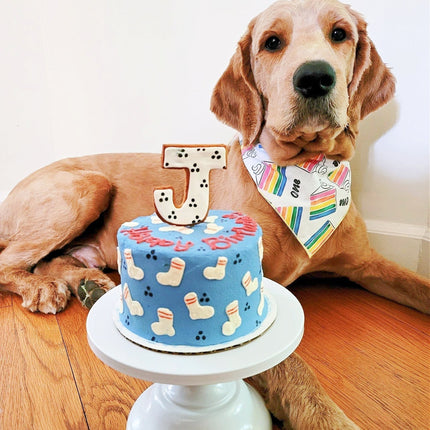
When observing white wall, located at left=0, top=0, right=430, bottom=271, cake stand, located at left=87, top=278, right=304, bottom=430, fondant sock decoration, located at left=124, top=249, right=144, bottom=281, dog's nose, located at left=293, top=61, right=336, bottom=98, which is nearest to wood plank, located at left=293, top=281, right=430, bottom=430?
cake stand, located at left=87, top=278, right=304, bottom=430

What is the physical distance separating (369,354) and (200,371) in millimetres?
799

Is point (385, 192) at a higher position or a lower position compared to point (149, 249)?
lower

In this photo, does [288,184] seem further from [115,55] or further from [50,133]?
[50,133]

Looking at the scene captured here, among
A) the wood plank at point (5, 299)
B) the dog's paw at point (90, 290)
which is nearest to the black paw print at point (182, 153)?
the dog's paw at point (90, 290)

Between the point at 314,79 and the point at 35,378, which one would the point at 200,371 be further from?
the point at 314,79

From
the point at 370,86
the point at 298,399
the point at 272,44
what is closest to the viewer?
the point at 298,399

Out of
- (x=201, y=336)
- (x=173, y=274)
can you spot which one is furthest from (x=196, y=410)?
(x=173, y=274)

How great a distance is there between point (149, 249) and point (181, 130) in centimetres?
183

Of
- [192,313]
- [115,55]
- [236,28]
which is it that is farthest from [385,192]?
[115,55]

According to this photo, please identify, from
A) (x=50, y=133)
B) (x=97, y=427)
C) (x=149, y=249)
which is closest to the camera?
(x=149, y=249)

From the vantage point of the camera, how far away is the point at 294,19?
52.6 inches

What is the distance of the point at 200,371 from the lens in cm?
68

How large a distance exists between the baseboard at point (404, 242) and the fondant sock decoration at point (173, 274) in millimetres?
1453

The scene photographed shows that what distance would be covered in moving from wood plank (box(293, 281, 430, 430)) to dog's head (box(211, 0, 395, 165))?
0.61 m
